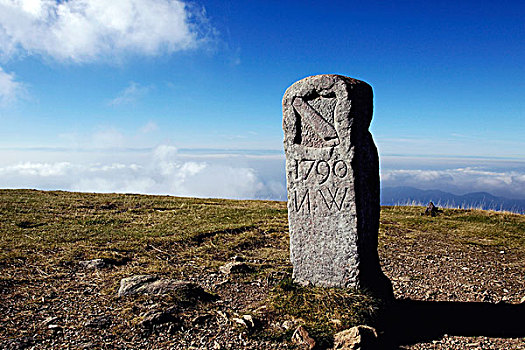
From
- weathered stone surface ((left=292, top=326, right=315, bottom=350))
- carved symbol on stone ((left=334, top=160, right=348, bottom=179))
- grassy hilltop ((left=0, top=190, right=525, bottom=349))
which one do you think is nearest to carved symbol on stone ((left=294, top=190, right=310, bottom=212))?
carved symbol on stone ((left=334, top=160, right=348, bottom=179))

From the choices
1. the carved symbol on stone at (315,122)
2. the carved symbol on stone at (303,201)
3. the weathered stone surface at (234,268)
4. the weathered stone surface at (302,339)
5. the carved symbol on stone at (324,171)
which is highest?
the carved symbol on stone at (315,122)

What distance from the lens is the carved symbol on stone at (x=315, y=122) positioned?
6035 mm

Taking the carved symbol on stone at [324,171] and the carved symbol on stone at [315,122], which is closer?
the carved symbol on stone at [315,122]

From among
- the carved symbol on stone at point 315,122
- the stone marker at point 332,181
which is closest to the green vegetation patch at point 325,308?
the stone marker at point 332,181

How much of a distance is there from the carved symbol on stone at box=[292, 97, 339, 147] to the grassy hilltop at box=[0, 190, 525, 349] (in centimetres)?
246

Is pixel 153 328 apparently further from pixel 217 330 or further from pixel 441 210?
pixel 441 210

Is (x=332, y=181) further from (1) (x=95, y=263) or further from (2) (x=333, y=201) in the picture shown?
(1) (x=95, y=263)

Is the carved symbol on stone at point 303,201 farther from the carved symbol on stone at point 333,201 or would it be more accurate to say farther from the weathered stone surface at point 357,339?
the weathered stone surface at point 357,339

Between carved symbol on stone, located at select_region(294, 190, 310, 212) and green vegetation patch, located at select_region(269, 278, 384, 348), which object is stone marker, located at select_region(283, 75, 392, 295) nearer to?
carved symbol on stone, located at select_region(294, 190, 310, 212)

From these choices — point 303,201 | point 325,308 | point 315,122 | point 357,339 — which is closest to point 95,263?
point 303,201

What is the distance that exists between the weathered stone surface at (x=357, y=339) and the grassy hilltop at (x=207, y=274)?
0.56 ft

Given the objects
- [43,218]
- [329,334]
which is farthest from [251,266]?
[43,218]

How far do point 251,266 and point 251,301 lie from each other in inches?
76.0

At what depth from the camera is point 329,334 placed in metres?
5.08
